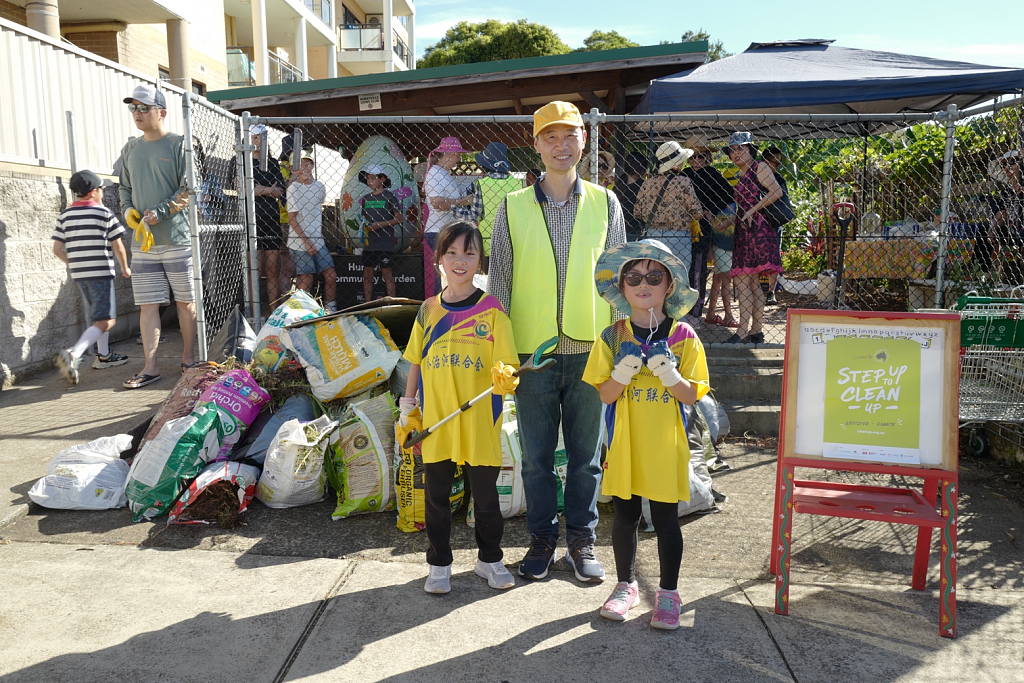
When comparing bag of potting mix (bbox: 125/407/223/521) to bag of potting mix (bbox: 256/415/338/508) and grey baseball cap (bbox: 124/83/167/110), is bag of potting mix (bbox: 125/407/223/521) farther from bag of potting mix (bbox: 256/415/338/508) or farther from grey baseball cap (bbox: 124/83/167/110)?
grey baseball cap (bbox: 124/83/167/110)

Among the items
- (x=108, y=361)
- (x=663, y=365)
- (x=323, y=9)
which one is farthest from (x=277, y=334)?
(x=323, y=9)

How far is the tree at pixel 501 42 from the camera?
35.7m

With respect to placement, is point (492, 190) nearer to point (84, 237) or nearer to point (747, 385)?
point (747, 385)

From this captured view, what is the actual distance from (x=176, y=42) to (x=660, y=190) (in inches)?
538

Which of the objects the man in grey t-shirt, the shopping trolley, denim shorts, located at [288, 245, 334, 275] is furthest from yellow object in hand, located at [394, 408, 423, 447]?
denim shorts, located at [288, 245, 334, 275]

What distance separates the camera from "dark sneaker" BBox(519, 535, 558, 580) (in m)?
3.21

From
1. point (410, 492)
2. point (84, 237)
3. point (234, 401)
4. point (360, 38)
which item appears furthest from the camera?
point (360, 38)

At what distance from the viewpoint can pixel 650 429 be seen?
279 cm

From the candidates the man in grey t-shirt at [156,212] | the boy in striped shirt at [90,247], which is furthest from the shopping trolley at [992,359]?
the boy in striped shirt at [90,247]

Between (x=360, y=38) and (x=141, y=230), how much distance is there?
1120 inches

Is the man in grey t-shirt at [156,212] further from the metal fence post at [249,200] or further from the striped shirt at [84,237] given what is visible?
the striped shirt at [84,237]

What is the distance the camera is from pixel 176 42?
15836 mm

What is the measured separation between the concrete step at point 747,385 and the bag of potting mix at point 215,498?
345 centimetres

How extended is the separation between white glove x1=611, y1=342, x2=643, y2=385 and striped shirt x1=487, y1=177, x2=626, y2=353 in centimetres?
44
